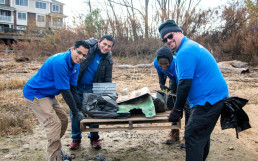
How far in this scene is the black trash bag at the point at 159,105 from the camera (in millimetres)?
3525

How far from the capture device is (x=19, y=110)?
6.12m

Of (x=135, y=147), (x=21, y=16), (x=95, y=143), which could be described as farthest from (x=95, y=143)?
(x=21, y=16)

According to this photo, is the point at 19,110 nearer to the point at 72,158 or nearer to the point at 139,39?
the point at 72,158

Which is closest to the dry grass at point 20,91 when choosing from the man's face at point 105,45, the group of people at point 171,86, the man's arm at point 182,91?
the group of people at point 171,86

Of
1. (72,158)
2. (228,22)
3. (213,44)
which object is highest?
(228,22)

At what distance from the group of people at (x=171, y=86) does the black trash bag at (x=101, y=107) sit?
0.14 metres

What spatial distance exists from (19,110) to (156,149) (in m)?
3.84

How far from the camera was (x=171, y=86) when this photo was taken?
4.17 metres

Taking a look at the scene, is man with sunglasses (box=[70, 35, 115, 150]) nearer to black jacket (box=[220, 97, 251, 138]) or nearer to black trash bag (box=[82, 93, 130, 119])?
black trash bag (box=[82, 93, 130, 119])

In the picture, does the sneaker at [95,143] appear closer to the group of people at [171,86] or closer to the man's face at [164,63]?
the group of people at [171,86]

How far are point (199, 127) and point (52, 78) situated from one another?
6.32 ft

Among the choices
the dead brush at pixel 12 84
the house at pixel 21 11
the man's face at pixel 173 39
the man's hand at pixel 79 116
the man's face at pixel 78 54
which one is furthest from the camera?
the house at pixel 21 11

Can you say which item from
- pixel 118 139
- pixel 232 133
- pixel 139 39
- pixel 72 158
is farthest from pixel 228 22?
pixel 72 158

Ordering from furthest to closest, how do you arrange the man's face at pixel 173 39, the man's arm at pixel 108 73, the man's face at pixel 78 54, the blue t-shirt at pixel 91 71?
the man's arm at pixel 108 73, the blue t-shirt at pixel 91 71, the man's face at pixel 78 54, the man's face at pixel 173 39
